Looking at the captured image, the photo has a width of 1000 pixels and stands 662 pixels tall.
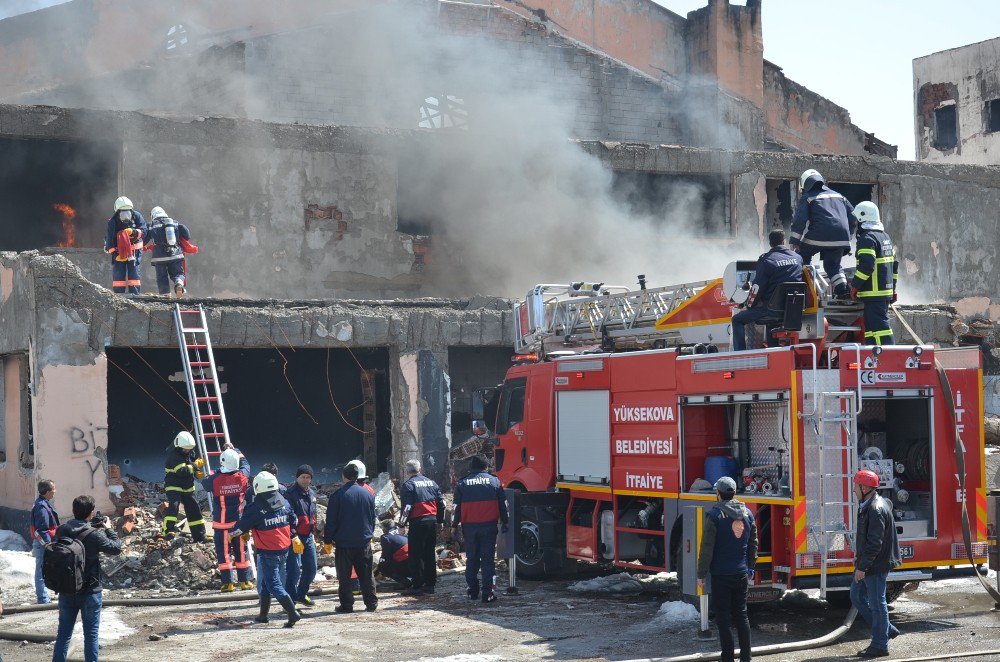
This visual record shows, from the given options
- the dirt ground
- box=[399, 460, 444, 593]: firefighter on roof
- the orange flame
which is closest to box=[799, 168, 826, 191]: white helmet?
the dirt ground

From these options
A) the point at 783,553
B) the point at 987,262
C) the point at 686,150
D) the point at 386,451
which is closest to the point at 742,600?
the point at 783,553

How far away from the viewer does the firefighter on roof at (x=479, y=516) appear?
1243 centimetres

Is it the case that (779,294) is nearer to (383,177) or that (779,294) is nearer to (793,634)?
(793,634)

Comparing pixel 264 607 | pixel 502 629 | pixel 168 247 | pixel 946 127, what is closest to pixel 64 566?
pixel 264 607

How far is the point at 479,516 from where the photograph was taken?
12.4 metres

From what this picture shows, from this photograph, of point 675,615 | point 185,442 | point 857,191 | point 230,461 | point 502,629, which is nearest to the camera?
point 502,629

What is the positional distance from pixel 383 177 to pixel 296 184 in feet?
5.17

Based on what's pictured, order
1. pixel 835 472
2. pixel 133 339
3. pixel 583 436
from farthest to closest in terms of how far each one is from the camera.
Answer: pixel 133 339 < pixel 583 436 < pixel 835 472

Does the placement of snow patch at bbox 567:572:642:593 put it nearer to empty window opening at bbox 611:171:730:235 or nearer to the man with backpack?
the man with backpack

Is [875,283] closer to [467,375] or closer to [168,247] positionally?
[467,375]

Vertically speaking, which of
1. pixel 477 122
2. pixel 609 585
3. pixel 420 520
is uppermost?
pixel 477 122

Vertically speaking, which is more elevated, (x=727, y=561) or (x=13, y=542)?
(x=727, y=561)

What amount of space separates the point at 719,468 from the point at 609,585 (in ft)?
8.50

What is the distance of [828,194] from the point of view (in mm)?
12133
